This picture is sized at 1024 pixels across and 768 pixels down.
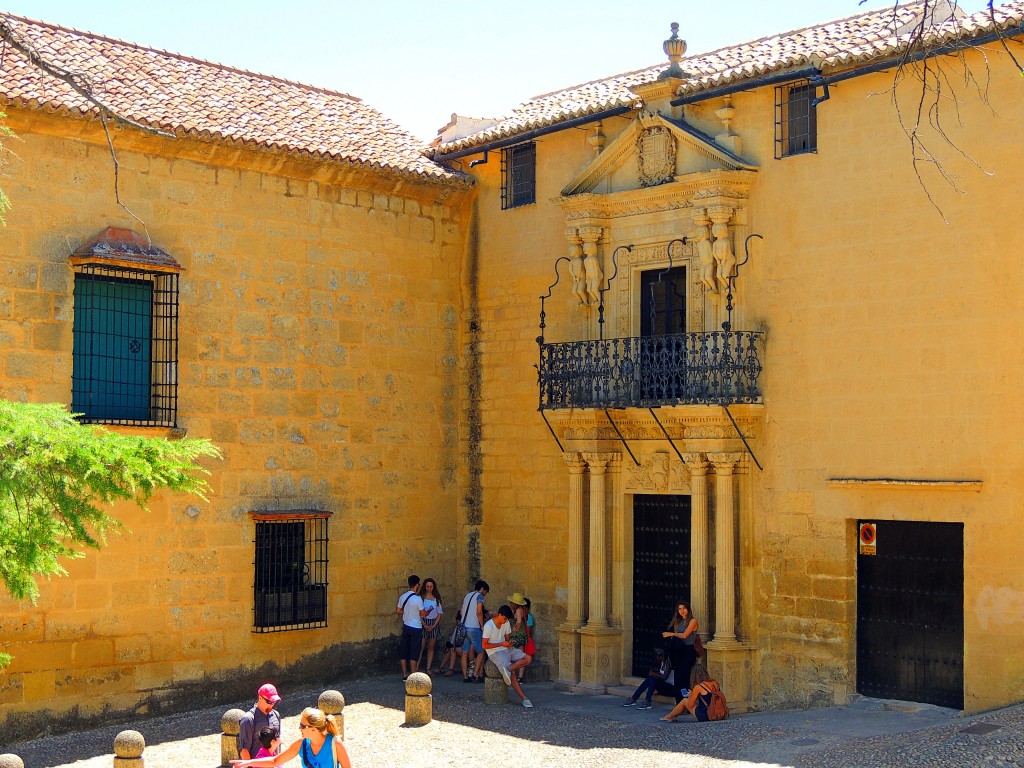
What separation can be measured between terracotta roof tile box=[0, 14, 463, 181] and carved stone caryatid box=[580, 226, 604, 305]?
7.51ft

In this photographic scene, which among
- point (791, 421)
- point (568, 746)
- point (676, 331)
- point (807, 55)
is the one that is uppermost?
point (807, 55)

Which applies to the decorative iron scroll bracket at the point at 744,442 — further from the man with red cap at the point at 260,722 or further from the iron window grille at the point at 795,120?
the man with red cap at the point at 260,722

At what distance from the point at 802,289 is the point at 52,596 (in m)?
8.32

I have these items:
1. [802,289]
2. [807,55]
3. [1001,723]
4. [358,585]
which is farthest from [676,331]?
[1001,723]

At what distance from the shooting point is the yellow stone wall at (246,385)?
1420 centimetres

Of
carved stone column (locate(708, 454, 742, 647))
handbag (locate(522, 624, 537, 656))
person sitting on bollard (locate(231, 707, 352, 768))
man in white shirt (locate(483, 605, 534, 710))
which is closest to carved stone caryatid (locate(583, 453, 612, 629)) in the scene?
handbag (locate(522, 624, 537, 656))

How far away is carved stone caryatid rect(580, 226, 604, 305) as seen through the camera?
642 inches

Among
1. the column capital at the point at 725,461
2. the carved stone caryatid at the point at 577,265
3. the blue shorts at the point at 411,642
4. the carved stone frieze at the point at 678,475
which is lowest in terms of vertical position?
the blue shorts at the point at 411,642

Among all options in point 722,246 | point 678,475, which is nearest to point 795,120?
point 722,246

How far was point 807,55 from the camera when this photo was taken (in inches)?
556

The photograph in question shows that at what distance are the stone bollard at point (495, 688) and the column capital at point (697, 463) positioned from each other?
3.05 m

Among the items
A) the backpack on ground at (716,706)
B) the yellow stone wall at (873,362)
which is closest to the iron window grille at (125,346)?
the yellow stone wall at (873,362)

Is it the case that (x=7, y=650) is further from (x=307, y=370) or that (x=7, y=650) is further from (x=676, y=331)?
(x=676, y=331)

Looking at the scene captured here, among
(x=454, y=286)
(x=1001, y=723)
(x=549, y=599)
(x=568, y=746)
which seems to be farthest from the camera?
(x=454, y=286)
